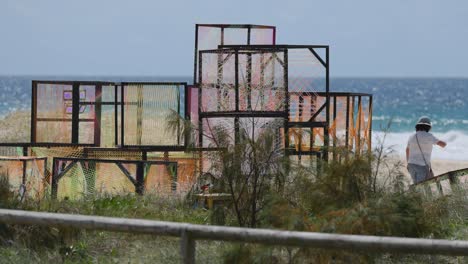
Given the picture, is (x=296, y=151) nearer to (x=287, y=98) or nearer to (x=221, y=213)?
(x=287, y=98)

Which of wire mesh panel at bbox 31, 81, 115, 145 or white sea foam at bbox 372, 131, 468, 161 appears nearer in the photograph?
wire mesh panel at bbox 31, 81, 115, 145

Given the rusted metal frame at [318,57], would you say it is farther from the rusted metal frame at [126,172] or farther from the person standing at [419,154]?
the rusted metal frame at [126,172]

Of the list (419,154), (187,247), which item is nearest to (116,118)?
(419,154)

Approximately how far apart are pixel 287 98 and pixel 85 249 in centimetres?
622

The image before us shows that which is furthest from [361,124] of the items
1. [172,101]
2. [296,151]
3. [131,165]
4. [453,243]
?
[453,243]

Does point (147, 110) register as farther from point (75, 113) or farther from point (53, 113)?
point (53, 113)

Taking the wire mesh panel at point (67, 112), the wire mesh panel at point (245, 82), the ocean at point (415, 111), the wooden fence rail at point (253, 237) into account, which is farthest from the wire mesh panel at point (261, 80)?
the ocean at point (415, 111)

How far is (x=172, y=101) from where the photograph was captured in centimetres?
1391

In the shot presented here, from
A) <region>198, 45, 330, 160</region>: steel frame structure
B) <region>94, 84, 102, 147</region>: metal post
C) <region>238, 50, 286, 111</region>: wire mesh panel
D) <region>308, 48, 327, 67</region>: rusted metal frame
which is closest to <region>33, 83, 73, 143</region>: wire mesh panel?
<region>94, 84, 102, 147</region>: metal post

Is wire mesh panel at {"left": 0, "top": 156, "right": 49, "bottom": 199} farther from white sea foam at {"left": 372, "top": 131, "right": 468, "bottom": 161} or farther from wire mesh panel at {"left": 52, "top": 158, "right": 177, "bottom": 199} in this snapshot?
white sea foam at {"left": 372, "top": 131, "right": 468, "bottom": 161}

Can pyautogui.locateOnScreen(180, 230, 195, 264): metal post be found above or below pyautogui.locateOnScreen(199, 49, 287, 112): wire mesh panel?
below

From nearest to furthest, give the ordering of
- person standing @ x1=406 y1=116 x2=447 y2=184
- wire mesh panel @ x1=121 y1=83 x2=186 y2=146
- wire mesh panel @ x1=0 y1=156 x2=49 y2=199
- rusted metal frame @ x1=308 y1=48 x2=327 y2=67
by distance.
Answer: wire mesh panel @ x1=0 y1=156 x2=49 y2=199 < person standing @ x1=406 y1=116 x2=447 y2=184 < wire mesh panel @ x1=121 y1=83 x2=186 y2=146 < rusted metal frame @ x1=308 y1=48 x2=327 y2=67

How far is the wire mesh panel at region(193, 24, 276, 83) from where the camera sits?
15680 millimetres

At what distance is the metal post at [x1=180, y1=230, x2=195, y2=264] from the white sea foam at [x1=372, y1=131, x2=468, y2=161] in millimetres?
32879
